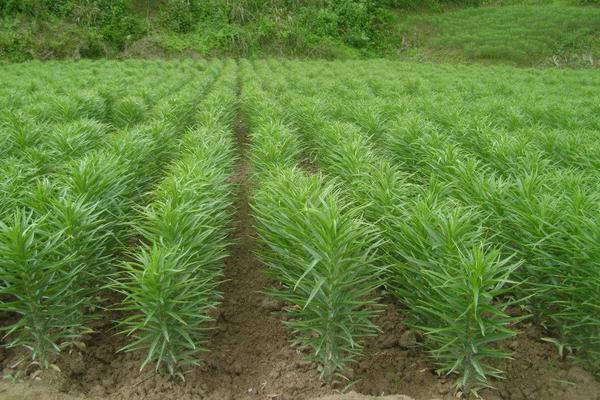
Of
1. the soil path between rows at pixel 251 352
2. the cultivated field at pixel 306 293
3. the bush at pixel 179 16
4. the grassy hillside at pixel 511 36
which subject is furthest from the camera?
the bush at pixel 179 16

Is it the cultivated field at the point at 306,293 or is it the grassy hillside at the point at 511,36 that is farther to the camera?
the grassy hillside at the point at 511,36

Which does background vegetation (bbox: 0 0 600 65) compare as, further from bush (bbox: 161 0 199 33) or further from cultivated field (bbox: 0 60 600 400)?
cultivated field (bbox: 0 60 600 400)

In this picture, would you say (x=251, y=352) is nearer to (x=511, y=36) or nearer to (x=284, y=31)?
(x=284, y=31)

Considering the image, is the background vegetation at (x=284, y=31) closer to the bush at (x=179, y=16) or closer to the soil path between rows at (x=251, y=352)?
the bush at (x=179, y=16)

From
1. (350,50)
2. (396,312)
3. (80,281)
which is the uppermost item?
(80,281)

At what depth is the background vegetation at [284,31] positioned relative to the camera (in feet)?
74.4

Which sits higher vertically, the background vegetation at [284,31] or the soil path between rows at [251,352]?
the soil path between rows at [251,352]

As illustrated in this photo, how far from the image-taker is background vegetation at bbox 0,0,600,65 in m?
22.7

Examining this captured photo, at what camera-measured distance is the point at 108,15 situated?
2489 cm

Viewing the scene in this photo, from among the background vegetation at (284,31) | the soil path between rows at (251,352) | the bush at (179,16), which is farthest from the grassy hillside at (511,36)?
the soil path between rows at (251,352)

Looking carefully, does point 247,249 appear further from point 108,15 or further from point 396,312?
point 108,15

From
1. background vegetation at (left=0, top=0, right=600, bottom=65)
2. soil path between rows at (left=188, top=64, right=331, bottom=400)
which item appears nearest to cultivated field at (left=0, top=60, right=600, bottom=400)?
soil path between rows at (left=188, top=64, right=331, bottom=400)

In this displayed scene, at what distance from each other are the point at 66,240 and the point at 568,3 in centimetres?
3667

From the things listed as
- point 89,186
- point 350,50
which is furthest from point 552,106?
point 350,50
